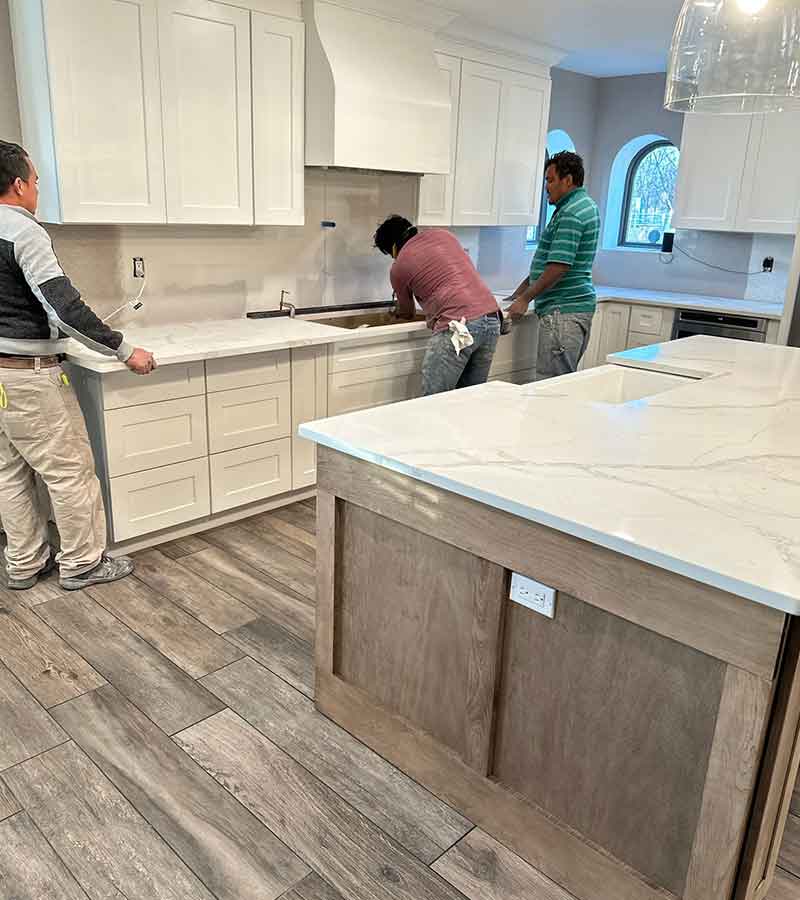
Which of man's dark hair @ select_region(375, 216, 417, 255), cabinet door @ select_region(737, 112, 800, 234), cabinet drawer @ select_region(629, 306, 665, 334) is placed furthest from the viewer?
cabinet drawer @ select_region(629, 306, 665, 334)

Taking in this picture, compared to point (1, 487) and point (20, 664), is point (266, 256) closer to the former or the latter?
point (1, 487)

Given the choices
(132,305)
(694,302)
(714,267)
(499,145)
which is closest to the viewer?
(132,305)

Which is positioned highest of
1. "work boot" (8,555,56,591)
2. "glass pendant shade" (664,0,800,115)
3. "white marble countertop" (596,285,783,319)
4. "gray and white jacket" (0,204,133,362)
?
"glass pendant shade" (664,0,800,115)

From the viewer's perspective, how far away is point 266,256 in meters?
4.06

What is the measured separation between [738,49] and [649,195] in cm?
423

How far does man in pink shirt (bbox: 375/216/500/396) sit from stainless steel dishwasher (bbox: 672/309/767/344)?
2.08m

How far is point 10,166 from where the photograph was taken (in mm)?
2506

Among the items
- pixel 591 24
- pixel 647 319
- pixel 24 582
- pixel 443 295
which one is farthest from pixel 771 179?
pixel 24 582

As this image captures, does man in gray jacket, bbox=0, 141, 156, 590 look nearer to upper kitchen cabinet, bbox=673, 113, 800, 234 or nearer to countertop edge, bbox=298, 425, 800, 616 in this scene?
countertop edge, bbox=298, 425, 800, 616

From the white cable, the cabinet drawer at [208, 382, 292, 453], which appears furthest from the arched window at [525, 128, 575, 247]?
the white cable

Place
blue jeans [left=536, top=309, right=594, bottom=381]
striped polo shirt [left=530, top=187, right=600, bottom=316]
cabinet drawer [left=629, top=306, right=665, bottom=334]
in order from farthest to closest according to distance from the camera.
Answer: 1. cabinet drawer [left=629, top=306, right=665, bottom=334]
2. blue jeans [left=536, top=309, right=594, bottom=381]
3. striped polo shirt [left=530, top=187, right=600, bottom=316]

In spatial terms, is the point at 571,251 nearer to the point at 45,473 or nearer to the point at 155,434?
the point at 155,434

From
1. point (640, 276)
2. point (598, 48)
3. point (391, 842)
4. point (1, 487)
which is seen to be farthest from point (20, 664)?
point (640, 276)

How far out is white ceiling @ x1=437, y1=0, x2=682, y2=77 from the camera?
3994 mm
